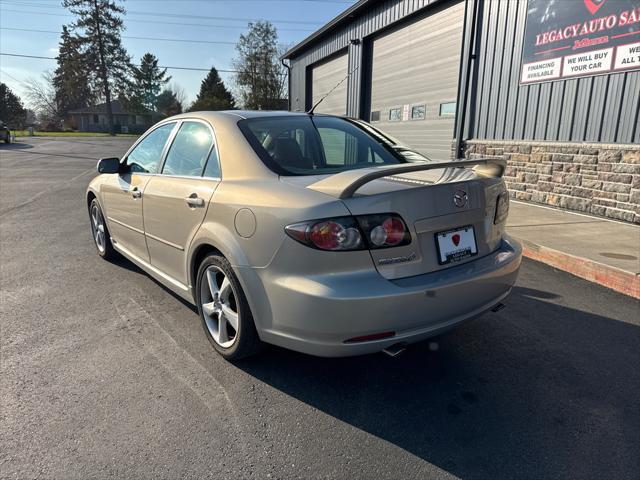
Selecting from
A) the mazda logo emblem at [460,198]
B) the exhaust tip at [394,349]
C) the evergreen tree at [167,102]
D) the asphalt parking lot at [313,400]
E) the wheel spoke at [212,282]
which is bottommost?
the asphalt parking lot at [313,400]

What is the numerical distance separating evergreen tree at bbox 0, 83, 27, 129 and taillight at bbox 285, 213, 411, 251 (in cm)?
7677

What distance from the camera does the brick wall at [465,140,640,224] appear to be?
6.38 metres

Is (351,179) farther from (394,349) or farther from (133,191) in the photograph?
(133,191)

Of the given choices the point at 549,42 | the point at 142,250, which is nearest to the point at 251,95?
the point at 549,42

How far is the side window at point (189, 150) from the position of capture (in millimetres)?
3092

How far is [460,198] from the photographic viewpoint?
8.08ft

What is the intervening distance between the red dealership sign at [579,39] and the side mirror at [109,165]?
6859mm

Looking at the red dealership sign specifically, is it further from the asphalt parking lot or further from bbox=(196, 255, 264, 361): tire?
bbox=(196, 255, 264, 361): tire

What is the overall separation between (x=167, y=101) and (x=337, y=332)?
285 feet

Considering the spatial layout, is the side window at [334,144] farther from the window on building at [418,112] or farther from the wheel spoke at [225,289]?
the window on building at [418,112]

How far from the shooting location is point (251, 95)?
45.0 metres

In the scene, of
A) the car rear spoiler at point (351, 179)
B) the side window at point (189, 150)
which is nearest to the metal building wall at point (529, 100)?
the car rear spoiler at point (351, 179)

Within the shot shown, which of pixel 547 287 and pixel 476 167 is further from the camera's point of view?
pixel 547 287

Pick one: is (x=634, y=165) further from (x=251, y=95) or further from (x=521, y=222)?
(x=251, y=95)
